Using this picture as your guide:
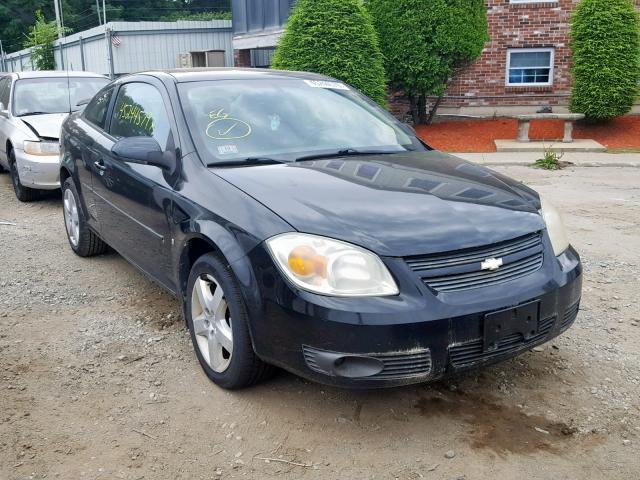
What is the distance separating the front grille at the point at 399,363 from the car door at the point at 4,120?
701 cm

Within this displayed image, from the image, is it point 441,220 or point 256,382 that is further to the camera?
point 256,382

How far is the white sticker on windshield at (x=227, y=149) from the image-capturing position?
380 cm

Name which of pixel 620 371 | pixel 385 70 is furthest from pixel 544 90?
pixel 620 371

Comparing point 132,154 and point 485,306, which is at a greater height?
point 132,154

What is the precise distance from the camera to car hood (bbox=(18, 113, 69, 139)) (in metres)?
7.98

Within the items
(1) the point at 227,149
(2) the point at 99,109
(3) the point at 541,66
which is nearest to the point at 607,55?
(3) the point at 541,66

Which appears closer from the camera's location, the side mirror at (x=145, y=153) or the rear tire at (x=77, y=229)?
the side mirror at (x=145, y=153)

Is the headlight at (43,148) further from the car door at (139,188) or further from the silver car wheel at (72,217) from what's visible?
the car door at (139,188)

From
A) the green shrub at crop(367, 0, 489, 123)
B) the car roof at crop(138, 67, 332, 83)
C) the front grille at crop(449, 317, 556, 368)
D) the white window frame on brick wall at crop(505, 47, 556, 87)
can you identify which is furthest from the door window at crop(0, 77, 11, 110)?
the white window frame on brick wall at crop(505, 47, 556, 87)

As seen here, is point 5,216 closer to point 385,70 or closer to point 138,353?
point 138,353

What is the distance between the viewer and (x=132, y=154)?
12.7 feet

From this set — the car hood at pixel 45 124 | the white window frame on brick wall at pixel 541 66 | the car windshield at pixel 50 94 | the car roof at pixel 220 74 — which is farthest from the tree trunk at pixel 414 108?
the car roof at pixel 220 74

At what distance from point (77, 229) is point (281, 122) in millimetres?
2664

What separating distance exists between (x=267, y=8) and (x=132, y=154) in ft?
52.7
